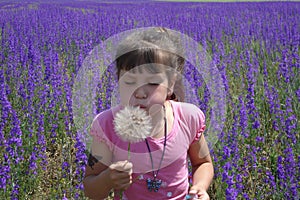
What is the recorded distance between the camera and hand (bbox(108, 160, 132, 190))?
3.52ft

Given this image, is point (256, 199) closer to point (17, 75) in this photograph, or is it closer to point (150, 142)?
point (150, 142)

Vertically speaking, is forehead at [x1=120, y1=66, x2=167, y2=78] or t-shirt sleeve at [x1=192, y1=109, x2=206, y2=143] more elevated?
forehead at [x1=120, y1=66, x2=167, y2=78]

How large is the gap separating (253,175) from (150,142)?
5.93 ft

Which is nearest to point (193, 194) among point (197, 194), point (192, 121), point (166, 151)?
point (197, 194)

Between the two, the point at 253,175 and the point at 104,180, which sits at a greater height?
the point at 104,180

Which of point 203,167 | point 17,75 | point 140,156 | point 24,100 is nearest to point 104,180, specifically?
point 140,156

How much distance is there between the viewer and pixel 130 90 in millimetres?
1175

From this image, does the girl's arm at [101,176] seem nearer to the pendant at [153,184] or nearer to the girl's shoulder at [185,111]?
the pendant at [153,184]

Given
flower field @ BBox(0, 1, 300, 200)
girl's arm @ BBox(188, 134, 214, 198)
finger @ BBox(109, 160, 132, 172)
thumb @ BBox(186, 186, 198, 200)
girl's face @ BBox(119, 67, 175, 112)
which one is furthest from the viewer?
flower field @ BBox(0, 1, 300, 200)

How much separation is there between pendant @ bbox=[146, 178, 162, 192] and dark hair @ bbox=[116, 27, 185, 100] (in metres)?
0.38

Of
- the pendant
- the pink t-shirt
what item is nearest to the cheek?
the pink t-shirt

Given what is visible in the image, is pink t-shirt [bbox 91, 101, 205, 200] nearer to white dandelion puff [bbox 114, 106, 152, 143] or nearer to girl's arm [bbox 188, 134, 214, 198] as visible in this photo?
girl's arm [bbox 188, 134, 214, 198]

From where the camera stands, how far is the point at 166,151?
143 centimetres

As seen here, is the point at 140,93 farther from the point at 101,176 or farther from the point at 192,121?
the point at 192,121
